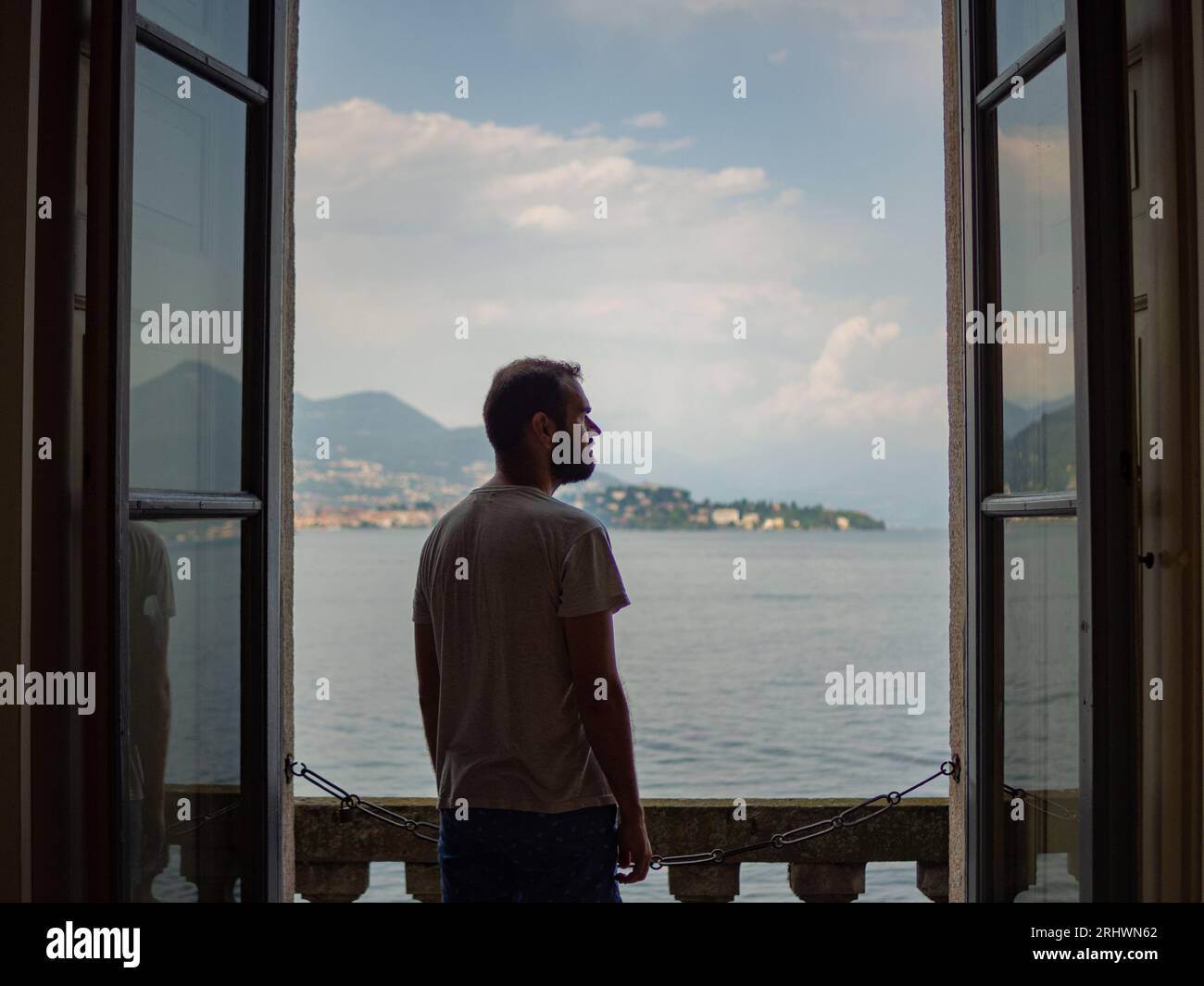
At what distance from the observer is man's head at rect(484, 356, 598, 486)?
8.05 ft

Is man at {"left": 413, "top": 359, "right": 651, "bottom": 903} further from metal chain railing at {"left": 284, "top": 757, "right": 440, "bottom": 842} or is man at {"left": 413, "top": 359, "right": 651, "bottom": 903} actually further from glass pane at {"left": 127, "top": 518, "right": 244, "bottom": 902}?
metal chain railing at {"left": 284, "top": 757, "right": 440, "bottom": 842}

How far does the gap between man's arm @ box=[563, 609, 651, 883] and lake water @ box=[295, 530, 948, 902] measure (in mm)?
5816

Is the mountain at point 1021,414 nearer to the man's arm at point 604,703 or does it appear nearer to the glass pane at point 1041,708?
the glass pane at point 1041,708

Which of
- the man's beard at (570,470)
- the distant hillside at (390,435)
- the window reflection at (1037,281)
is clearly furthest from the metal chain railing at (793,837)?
the distant hillside at (390,435)

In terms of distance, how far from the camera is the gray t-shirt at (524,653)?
2289 millimetres

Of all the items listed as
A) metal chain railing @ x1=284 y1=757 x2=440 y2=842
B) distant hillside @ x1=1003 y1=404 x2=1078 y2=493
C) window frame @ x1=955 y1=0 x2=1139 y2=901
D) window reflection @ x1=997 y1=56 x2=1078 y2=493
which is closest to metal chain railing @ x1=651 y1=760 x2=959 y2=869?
metal chain railing @ x1=284 y1=757 x2=440 y2=842

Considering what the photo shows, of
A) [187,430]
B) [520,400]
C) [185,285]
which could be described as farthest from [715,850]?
[185,285]

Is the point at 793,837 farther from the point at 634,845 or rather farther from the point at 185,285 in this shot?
the point at 185,285

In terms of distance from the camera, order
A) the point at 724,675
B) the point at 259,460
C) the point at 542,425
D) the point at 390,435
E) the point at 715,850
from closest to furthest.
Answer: the point at 542,425
the point at 259,460
the point at 715,850
the point at 724,675
the point at 390,435

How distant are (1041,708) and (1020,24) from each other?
1686 millimetres

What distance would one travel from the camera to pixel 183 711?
107 inches

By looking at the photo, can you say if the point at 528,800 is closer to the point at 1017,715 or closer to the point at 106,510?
the point at 106,510

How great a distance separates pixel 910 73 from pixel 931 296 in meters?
12.0

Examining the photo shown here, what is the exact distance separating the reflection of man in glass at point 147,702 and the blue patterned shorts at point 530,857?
0.70m
